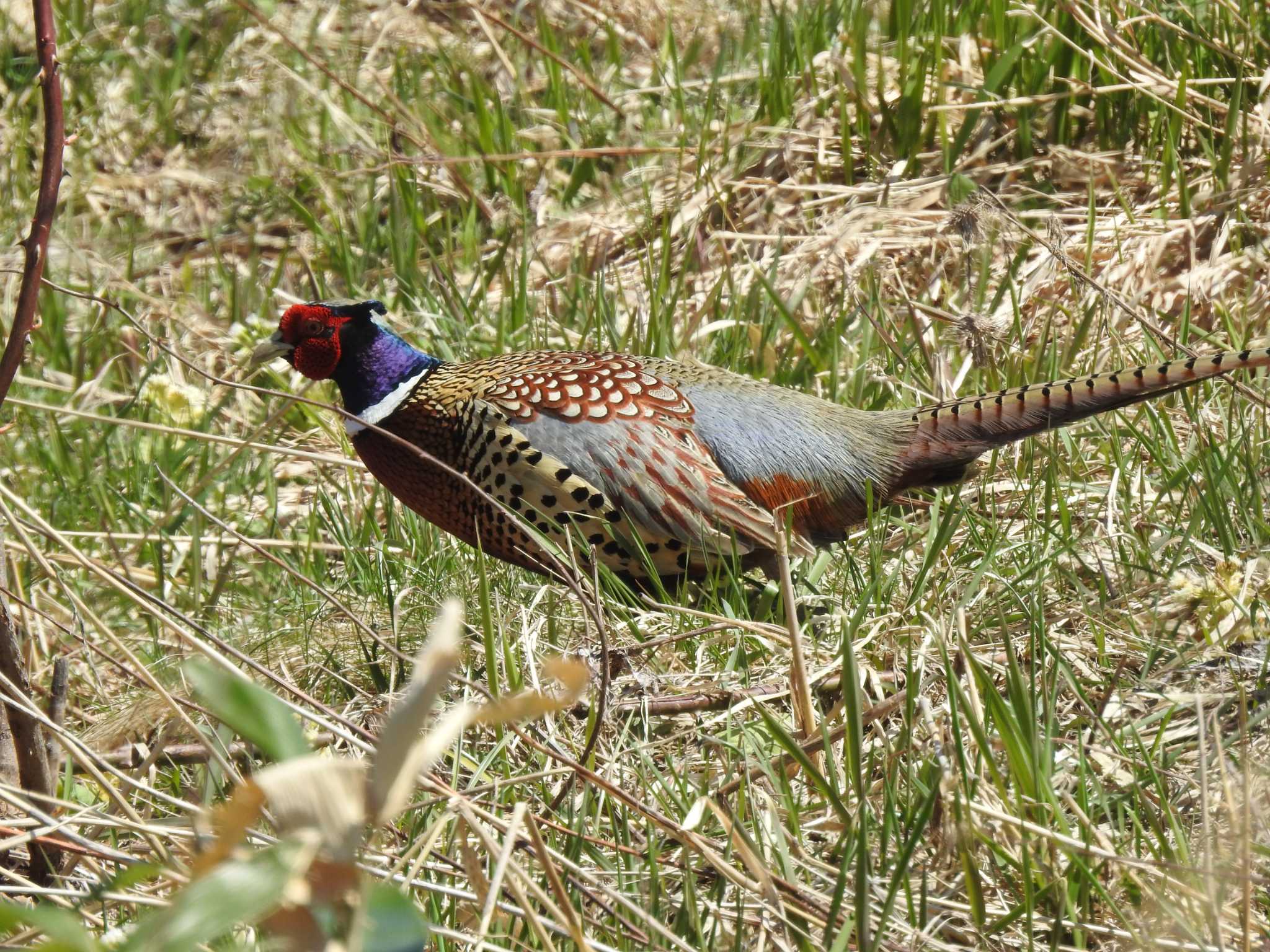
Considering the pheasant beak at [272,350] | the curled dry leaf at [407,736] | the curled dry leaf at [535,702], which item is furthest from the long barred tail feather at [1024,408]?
the curled dry leaf at [407,736]

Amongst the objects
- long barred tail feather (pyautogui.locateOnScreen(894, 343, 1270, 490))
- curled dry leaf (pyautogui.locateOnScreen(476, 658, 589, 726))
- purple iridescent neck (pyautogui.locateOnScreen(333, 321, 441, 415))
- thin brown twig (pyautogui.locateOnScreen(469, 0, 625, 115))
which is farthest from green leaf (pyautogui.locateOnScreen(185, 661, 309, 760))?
thin brown twig (pyautogui.locateOnScreen(469, 0, 625, 115))

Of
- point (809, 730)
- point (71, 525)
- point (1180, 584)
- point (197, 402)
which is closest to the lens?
point (809, 730)

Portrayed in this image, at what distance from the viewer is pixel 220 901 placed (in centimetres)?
89

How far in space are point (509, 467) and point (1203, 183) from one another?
7.73 ft

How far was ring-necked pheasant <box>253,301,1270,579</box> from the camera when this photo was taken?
10.9 ft

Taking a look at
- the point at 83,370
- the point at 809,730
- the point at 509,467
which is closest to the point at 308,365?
the point at 509,467

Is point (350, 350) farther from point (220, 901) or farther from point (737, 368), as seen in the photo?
point (220, 901)

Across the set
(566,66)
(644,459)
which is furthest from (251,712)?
(566,66)

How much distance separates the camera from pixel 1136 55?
14.1 feet

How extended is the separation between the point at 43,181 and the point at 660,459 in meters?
1.66

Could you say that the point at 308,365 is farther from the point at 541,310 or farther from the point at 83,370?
the point at 83,370

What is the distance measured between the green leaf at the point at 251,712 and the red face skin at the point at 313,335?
291 cm

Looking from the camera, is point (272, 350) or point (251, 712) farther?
point (272, 350)

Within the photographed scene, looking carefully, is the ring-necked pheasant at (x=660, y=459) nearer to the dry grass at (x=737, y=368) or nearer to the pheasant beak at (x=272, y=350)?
the dry grass at (x=737, y=368)
